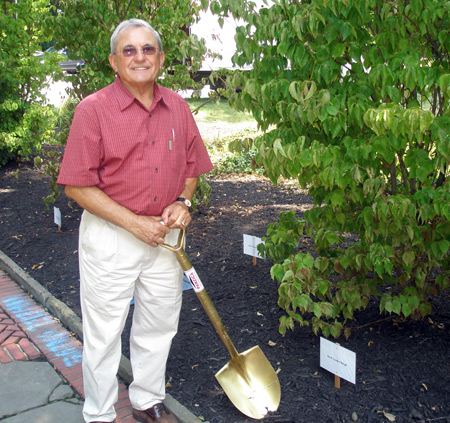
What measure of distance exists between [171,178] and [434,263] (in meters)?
1.69

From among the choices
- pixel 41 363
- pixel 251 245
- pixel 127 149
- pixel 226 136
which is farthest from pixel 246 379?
pixel 226 136

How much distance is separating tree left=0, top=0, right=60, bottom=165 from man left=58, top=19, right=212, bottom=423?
6.14 metres

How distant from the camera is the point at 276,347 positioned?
382 centimetres

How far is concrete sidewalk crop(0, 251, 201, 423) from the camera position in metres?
3.39

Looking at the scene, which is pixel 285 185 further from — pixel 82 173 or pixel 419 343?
pixel 82 173

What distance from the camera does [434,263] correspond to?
11.0 ft

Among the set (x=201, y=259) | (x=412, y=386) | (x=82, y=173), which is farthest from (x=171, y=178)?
(x=201, y=259)

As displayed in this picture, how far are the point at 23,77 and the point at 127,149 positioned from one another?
730 centimetres

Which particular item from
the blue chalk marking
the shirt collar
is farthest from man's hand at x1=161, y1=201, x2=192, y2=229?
the blue chalk marking

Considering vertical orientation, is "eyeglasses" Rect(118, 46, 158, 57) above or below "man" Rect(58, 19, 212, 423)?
above

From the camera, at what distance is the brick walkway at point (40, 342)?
3.71 meters

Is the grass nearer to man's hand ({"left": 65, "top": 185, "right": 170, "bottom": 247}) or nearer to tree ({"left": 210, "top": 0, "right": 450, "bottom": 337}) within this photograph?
tree ({"left": 210, "top": 0, "right": 450, "bottom": 337})

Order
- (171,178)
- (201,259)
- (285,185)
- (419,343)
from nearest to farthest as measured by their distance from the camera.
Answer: (171,178)
(419,343)
(201,259)
(285,185)

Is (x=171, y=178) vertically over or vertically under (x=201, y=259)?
over
